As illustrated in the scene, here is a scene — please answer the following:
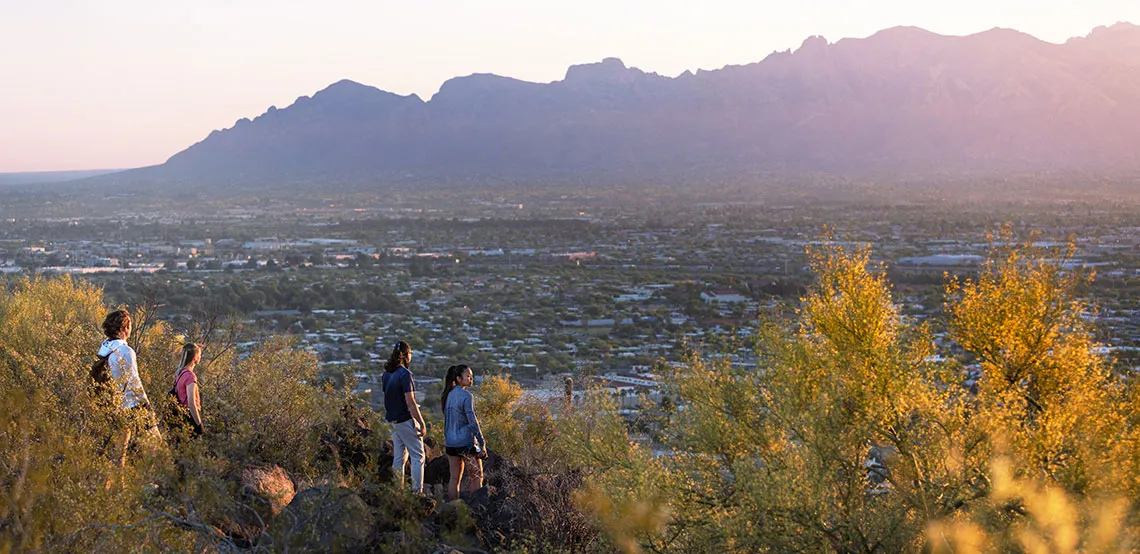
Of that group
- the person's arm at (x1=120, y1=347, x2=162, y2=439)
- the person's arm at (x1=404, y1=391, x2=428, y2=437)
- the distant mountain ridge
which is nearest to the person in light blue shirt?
the person's arm at (x1=404, y1=391, x2=428, y2=437)

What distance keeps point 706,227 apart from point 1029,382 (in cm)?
7942

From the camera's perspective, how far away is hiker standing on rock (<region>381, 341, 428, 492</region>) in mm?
9016

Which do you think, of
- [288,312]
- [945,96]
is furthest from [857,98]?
[288,312]

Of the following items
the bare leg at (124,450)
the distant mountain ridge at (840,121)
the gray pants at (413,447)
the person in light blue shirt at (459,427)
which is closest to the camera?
the bare leg at (124,450)

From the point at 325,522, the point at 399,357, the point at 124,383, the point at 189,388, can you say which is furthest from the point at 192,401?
the point at 325,522

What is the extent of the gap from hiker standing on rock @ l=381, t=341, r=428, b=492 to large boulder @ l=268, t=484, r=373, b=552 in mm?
1230

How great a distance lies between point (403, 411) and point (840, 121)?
531 ft

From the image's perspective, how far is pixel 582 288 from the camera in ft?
175

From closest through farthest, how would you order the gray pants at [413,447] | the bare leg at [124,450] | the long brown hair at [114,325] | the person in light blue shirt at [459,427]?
the bare leg at [124,450] → the long brown hair at [114,325] → the person in light blue shirt at [459,427] → the gray pants at [413,447]

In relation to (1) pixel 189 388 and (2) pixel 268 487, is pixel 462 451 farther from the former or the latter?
(1) pixel 189 388

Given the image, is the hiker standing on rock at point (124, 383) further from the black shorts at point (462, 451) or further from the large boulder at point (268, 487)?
the black shorts at point (462, 451)

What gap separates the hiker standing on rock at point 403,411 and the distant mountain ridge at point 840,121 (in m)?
147

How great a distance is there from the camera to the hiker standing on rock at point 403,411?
29.6ft

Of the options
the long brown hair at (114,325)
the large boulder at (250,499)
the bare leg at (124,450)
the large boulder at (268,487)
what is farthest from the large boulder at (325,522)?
the long brown hair at (114,325)
